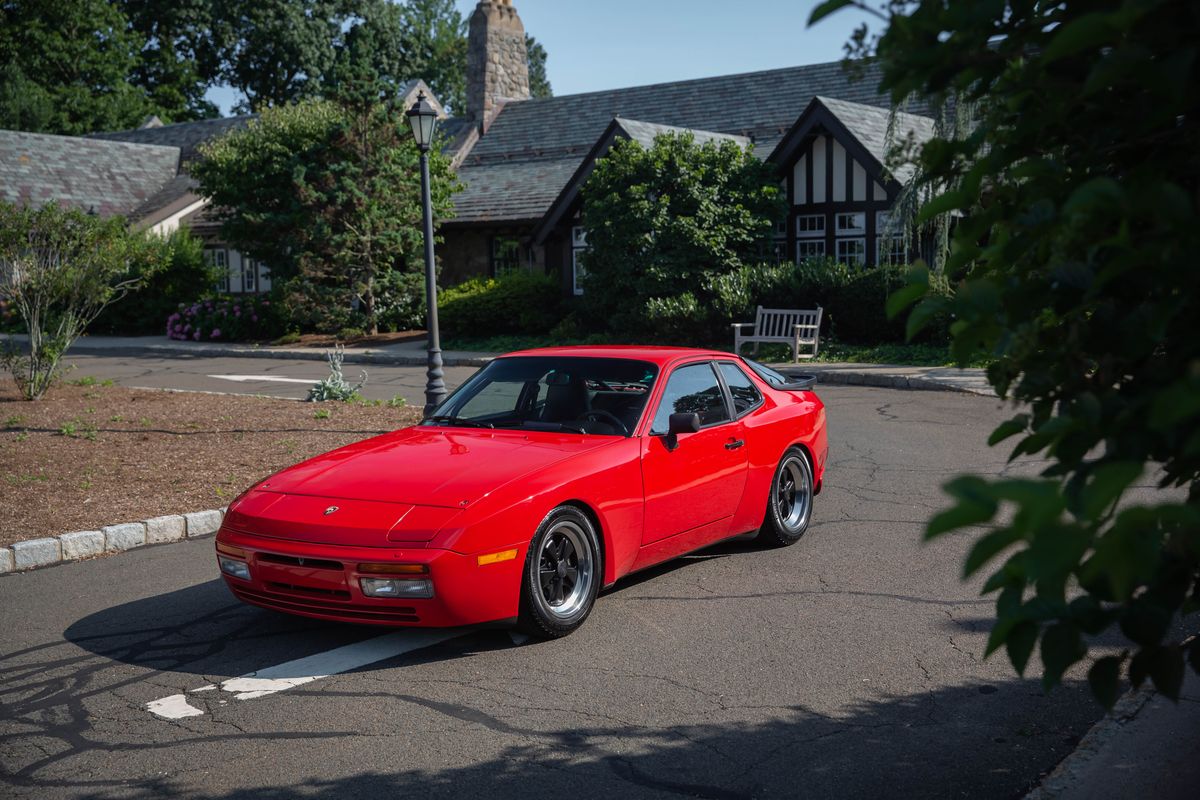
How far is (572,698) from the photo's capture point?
4.91m

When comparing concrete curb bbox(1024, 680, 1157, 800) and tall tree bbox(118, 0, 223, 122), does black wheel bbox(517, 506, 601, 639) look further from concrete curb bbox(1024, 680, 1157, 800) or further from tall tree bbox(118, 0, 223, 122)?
tall tree bbox(118, 0, 223, 122)

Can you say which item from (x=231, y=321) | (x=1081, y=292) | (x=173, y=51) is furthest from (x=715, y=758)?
(x=173, y=51)

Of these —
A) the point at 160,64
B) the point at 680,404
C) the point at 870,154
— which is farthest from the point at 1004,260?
the point at 160,64

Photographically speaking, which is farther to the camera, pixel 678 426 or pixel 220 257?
pixel 220 257

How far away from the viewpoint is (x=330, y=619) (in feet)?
18.0

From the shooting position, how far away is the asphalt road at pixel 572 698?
13.5 ft

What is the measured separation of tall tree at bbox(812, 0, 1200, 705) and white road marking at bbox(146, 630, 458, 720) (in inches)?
143

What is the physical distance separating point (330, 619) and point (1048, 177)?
13.7ft

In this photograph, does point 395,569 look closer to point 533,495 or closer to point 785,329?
point 533,495

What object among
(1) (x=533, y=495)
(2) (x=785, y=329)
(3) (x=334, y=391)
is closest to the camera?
(1) (x=533, y=495)

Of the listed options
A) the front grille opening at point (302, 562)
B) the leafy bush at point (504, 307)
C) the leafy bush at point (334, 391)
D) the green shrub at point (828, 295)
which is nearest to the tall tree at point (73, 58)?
the leafy bush at point (504, 307)

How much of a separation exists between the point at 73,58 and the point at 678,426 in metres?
65.3

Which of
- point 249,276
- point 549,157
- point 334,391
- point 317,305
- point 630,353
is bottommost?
point 334,391

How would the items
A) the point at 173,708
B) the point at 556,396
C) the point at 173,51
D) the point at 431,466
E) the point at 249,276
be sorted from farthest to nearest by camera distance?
the point at 173,51, the point at 249,276, the point at 556,396, the point at 431,466, the point at 173,708
